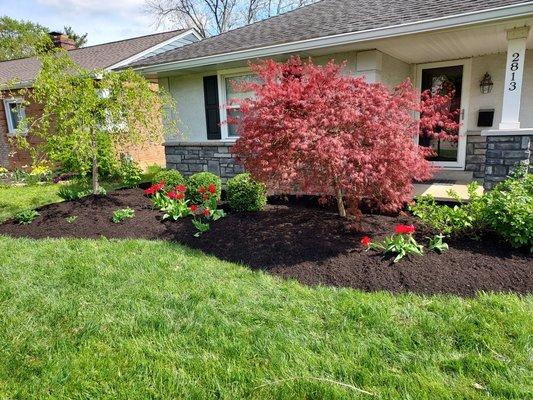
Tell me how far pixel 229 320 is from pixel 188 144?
6122 mm

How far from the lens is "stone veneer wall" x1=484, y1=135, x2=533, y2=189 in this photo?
504cm

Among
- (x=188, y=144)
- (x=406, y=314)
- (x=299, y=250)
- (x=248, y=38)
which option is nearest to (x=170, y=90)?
(x=188, y=144)

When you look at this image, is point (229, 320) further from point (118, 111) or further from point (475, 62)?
point (475, 62)

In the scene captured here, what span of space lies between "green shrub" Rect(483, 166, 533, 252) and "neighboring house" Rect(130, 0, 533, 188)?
148 centimetres

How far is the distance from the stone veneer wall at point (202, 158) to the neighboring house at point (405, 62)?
0.9 inches

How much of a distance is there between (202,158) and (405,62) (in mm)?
4818

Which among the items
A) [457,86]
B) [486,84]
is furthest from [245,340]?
[457,86]

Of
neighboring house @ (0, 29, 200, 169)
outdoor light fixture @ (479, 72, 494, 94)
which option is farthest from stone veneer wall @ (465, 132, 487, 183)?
neighboring house @ (0, 29, 200, 169)

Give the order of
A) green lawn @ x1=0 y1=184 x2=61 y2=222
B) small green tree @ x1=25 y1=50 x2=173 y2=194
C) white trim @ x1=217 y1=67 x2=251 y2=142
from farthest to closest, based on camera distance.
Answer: white trim @ x1=217 y1=67 x2=251 y2=142, green lawn @ x1=0 y1=184 x2=61 y2=222, small green tree @ x1=25 y1=50 x2=173 y2=194

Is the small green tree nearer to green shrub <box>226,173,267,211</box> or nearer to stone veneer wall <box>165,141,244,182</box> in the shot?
stone veneer wall <box>165,141,244,182</box>

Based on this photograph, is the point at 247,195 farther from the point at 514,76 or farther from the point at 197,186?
the point at 514,76

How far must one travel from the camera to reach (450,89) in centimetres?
789

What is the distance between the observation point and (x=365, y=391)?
2.08 metres

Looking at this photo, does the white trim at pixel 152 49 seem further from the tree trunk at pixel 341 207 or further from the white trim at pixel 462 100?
the tree trunk at pixel 341 207
